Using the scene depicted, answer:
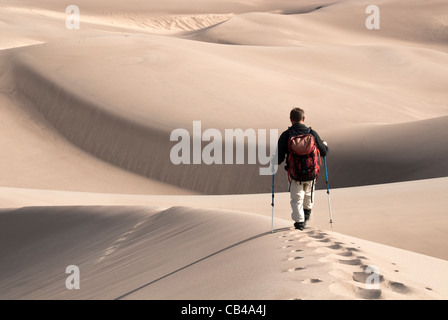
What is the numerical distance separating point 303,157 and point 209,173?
10.5m

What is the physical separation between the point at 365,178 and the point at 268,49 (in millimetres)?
17470

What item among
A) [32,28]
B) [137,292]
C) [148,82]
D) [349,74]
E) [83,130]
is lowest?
[137,292]

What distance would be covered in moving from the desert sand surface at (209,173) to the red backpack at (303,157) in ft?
1.72

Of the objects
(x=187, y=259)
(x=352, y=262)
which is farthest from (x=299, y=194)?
(x=352, y=262)

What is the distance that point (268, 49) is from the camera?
30125mm

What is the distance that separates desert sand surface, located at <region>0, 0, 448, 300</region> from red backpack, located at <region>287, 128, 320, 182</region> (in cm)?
52

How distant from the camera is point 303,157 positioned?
5.40 m

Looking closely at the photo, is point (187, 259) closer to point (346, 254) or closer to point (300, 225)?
point (300, 225)

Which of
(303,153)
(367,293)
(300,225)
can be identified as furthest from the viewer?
(300,225)

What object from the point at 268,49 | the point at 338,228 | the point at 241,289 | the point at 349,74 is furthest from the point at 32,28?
the point at 241,289

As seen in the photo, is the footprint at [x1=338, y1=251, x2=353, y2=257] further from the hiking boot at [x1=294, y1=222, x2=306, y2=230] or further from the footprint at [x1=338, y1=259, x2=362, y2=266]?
the hiking boot at [x1=294, y1=222, x2=306, y2=230]

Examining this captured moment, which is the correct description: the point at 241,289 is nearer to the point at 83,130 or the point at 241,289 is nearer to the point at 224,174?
the point at 224,174

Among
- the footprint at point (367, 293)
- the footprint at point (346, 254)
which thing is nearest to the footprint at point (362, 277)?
the footprint at point (367, 293)

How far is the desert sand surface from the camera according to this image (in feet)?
15.1
